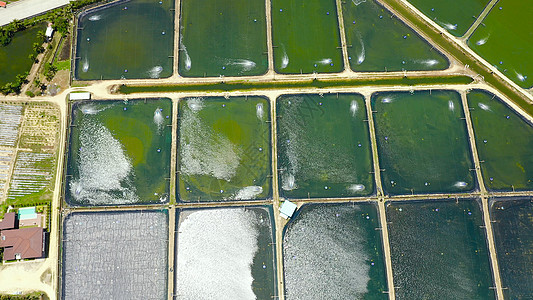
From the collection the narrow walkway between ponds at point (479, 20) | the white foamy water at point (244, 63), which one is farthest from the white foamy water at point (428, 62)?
the white foamy water at point (244, 63)

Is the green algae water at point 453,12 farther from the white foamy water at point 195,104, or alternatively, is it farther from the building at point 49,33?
the building at point 49,33

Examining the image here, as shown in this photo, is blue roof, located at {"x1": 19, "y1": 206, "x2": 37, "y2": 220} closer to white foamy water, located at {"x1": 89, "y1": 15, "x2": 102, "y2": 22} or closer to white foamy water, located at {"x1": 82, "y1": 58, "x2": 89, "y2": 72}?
white foamy water, located at {"x1": 82, "y1": 58, "x2": 89, "y2": 72}

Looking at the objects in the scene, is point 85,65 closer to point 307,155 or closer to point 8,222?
point 8,222

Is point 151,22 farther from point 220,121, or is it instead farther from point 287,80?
point 287,80

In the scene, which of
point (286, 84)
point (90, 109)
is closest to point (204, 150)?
point (286, 84)

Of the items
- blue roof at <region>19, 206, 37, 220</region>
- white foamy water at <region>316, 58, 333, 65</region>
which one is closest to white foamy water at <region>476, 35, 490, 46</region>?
white foamy water at <region>316, 58, 333, 65</region>

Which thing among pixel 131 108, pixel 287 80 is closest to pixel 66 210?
pixel 131 108
